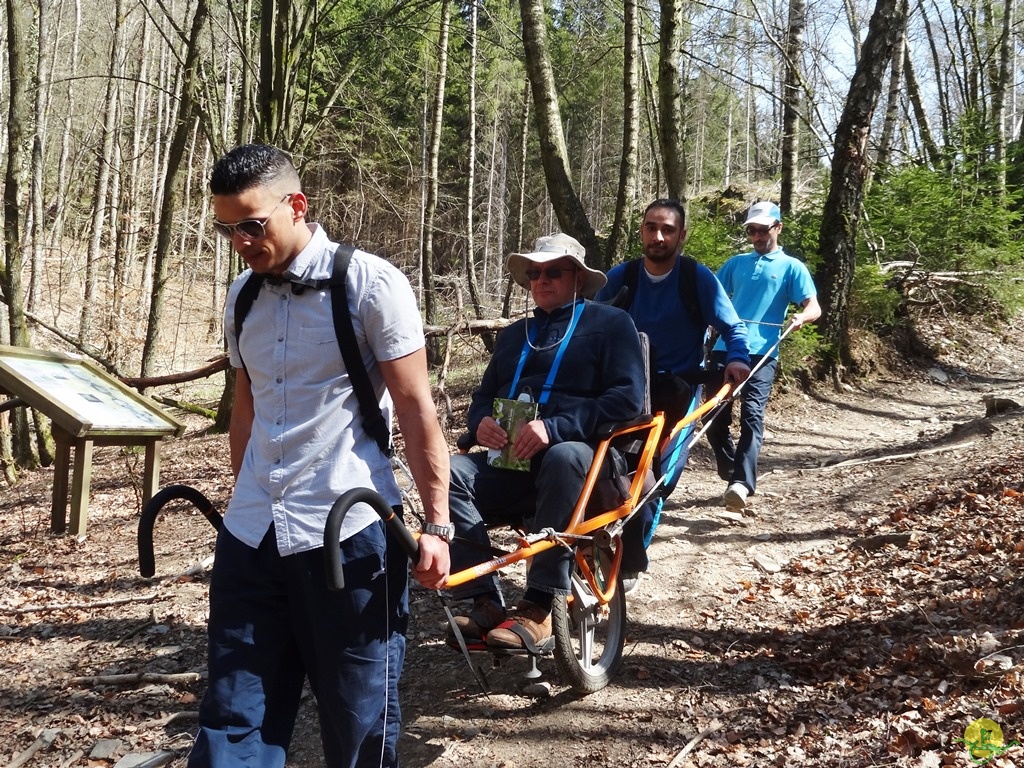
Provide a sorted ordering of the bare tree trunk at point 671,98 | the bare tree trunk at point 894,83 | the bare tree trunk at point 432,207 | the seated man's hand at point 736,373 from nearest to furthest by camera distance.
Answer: the seated man's hand at point 736,373, the bare tree trunk at point 671,98, the bare tree trunk at point 894,83, the bare tree trunk at point 432,207

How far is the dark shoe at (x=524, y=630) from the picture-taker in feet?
12.5

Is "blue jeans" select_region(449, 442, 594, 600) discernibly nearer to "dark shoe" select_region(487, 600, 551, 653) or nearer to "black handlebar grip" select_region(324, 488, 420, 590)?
"dark shoe" select_region(487, 600, 551, 653)

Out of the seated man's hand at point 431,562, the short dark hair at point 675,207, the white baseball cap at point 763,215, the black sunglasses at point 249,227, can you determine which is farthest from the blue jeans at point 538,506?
the white baseball cap at point 763,215

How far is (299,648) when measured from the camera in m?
2.78

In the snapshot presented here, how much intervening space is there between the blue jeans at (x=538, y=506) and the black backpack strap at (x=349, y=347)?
52.4 inches

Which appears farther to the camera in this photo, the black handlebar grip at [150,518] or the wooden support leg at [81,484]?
the wooden support leg at [81,484]

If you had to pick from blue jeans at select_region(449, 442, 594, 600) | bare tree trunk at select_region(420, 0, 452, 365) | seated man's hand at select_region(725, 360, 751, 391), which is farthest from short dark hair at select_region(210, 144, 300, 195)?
bare tree trunk at select_region(420, 0, 452, 365)

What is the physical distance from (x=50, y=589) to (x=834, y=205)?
398 inches

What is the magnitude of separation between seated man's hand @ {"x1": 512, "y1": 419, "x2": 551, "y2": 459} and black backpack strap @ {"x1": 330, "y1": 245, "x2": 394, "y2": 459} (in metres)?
1.55

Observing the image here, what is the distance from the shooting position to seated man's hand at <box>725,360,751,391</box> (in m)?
5.73

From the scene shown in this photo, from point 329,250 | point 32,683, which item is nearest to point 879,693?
point 329,250

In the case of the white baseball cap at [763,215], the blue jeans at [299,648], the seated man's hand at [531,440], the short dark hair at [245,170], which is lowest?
the blue jeans at [299,648]

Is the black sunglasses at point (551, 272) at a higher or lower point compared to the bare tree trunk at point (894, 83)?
lower

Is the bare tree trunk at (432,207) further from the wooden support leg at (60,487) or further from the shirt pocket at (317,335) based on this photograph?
the shirt pocket at (317,335)
